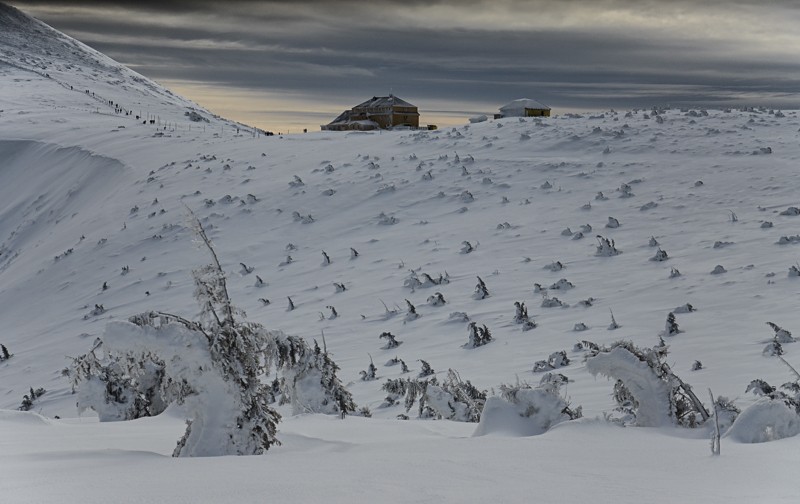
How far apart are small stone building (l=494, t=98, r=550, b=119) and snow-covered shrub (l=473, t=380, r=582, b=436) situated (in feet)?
147

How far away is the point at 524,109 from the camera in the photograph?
49500 millimetres

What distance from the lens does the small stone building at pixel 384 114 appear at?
58.8 metres

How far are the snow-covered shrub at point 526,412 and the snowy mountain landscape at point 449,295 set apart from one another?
0.07 feet

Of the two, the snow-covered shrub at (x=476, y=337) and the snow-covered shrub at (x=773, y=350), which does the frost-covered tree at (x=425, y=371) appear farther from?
the snow-covered shrub at (x=773, y=350)

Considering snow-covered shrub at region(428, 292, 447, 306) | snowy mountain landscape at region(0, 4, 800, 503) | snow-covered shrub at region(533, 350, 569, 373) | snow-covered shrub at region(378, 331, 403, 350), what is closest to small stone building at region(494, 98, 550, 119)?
snowy mountain landscape at region(0, 4, 800, 503)

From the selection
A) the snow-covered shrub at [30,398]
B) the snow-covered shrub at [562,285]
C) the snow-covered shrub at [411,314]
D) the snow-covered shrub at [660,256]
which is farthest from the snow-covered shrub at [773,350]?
the snow-covered shrub at [30,398]

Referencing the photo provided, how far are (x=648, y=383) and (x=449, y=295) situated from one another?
8218 mm

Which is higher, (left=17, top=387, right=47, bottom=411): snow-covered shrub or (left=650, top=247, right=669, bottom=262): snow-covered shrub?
(left=650, top=247, right=669, bottom=262): snow-covered shrub

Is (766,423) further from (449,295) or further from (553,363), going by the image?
(449,295)

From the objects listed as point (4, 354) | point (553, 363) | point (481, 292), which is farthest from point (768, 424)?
point (4, 354)

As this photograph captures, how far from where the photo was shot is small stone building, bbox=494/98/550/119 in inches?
1941

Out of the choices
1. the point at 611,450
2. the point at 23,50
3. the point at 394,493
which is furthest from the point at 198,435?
the point at 23,50

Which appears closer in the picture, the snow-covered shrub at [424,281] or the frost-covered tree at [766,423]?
the frost-covered tree at [766,423]

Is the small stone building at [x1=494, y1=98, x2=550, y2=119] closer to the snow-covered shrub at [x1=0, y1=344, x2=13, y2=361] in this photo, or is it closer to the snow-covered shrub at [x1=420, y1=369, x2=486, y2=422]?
the snow-covered shrub at [x1=0, y1=344, x2=13, y2=361]
